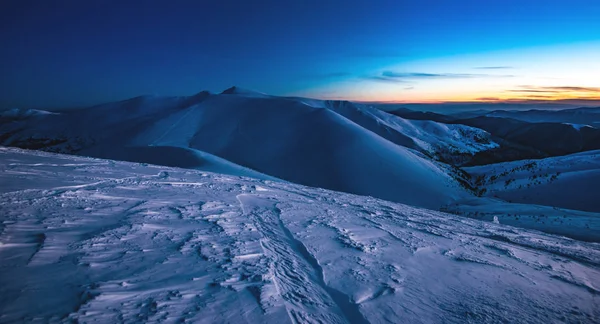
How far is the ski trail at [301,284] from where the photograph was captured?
3.07m

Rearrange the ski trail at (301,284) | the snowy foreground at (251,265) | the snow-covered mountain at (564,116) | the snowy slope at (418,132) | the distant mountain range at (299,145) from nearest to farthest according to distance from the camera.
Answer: the snowy foreground at (251,265) < the ski trail at (301,284) < the distant mountain range at (299,145) < the snowy slope at (418,132) < the snow-covered mountain at (564,116)

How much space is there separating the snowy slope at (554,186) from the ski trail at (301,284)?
19550mm

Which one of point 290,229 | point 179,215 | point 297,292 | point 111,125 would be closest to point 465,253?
point 290,229

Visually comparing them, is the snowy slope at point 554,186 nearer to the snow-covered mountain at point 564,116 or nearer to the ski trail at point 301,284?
the ski trail at point 301,284

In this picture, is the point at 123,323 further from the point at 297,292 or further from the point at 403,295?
the point at 403,295

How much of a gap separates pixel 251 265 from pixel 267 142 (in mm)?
28646

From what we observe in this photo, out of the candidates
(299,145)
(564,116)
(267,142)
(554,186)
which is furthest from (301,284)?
(564,116)

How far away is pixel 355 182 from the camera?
70.4 ft

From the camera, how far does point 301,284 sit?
3609mm

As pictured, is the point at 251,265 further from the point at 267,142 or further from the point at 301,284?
the point at 267,142

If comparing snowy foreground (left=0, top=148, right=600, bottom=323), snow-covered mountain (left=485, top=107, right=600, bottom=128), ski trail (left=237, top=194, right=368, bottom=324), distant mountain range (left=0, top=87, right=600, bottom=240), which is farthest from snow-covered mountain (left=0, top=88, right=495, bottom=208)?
snow-covered mountain (left=485, top=107, right=600, bottom=128)

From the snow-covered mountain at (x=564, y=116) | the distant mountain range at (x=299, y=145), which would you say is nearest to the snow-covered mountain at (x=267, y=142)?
the distant mountain range at (x=299, y=145)

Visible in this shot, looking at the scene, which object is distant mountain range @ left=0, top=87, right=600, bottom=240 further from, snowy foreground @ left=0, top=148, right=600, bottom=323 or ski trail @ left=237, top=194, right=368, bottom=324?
ski trail @ left=237, top=194, right=368, bottom=324

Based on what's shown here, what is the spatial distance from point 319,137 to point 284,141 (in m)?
3.90
